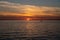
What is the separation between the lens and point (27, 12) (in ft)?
4.60

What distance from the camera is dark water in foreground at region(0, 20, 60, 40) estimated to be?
4.68 ft

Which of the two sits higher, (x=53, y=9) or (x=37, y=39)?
(x=53, y=9)

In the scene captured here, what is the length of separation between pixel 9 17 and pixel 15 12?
0.07 m

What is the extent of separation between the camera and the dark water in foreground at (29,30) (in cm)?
143

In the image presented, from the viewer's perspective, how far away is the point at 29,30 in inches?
57.1

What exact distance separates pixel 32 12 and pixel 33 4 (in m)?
0.11

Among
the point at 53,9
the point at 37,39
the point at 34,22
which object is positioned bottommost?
the point at 37,39

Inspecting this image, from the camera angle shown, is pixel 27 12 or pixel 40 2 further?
pixel 40 2

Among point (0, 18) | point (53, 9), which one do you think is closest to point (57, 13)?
point (53, 9)

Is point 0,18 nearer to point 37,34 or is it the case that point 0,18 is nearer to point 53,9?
point 37,34

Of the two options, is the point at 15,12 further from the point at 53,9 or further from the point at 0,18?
the point at 53,9

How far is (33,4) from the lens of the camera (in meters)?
1.49

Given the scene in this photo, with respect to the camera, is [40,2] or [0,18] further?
[40,2]

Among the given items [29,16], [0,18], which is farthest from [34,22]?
[0,18]
